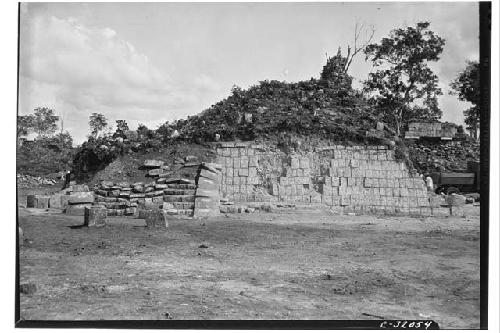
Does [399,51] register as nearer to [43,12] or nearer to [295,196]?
[295,196]

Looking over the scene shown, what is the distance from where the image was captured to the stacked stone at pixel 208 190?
Answer: 42.8 ft

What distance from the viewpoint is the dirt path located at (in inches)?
287

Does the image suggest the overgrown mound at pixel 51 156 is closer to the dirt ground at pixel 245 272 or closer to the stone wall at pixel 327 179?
the dirt ground at pixel 245 272

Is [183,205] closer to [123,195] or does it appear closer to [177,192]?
[177,192]

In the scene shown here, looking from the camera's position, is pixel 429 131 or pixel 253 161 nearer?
pixel 253 161

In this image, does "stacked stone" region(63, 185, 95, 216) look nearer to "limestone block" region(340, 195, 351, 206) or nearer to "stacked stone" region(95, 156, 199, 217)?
"stacked stone" region(95, 156, 199, 217)

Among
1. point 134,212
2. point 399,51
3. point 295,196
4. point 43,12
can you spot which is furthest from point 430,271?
point 399,51

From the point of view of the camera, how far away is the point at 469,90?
11.8m

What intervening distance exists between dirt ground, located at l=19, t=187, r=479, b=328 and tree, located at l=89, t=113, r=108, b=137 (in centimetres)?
414

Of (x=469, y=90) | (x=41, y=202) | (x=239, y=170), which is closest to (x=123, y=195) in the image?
(x=41, y=202)

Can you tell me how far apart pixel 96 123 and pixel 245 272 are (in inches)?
386

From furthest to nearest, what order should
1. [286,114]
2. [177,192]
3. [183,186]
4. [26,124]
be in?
1. [286,114]
2. [183,186]
3. [177,192]
4. [26,124]

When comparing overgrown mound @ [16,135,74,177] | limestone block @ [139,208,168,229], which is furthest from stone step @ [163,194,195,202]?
overgrown mound @ [16,135,74,177]

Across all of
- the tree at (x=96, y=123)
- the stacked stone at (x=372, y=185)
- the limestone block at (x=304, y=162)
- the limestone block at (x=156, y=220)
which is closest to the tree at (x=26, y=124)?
the limestone block at (x=156, y=220)
